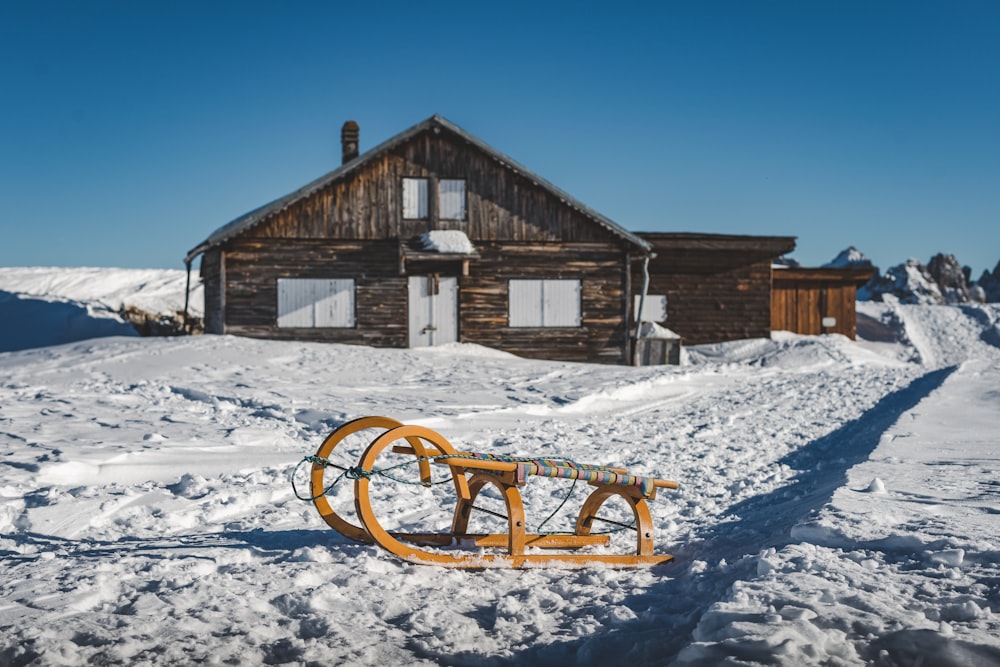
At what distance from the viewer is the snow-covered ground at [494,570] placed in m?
3.44

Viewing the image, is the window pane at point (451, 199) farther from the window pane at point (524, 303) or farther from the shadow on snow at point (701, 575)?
the shadow on snow at point (701, 575)

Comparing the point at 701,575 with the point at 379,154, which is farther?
the point at 379,154

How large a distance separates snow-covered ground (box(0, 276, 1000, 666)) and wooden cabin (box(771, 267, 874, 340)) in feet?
51.7

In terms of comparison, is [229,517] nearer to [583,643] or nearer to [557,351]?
[583,643]

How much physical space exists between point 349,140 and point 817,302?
1698 cm

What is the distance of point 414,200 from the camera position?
19625 millimetres

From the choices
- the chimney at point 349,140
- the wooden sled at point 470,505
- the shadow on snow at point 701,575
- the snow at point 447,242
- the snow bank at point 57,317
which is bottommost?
the shadow on snow at point 701,575

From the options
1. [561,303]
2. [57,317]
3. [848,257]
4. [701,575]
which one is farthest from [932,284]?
[701,575]

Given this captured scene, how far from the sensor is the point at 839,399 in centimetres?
1429

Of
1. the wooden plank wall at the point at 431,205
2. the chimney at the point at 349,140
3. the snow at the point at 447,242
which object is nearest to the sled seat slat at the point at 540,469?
the snow at the point at 447,242

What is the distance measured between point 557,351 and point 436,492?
1380cm

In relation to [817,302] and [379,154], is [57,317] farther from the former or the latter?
[817,302]

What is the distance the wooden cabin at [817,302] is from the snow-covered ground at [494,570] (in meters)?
15.7

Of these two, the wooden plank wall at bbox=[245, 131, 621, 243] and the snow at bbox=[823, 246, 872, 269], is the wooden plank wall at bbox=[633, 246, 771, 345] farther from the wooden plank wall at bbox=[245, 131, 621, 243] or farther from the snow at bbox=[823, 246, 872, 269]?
the snow at bbox=[823, 246, 872, 269]
